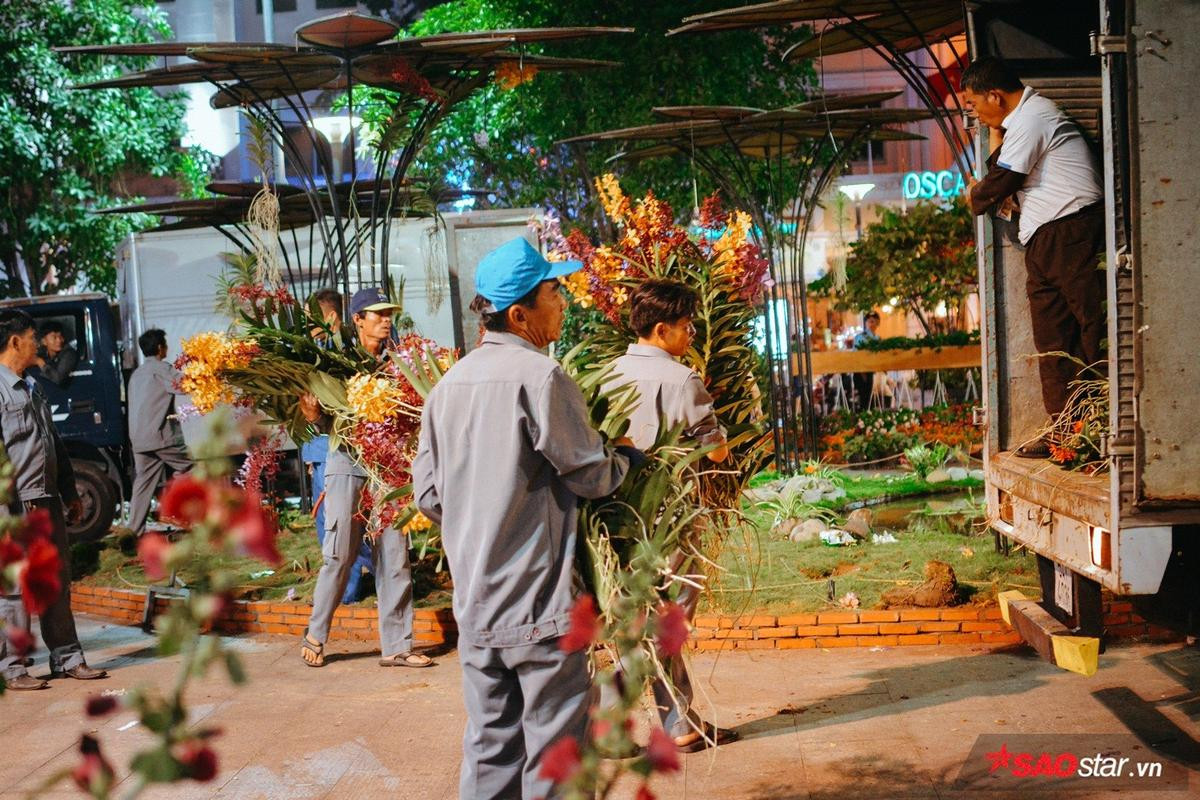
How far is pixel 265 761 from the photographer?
553cm

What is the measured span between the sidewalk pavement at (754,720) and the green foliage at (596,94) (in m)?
11.7

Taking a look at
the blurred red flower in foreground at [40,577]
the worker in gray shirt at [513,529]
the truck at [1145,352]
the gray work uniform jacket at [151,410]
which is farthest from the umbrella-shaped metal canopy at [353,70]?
the blurred red flower in foreground at [40,577]

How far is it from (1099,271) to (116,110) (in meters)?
17.8

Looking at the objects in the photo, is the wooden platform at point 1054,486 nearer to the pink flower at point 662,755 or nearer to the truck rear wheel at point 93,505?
the pink flower at point 662,755

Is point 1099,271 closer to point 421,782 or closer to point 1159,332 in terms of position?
point 1159,332

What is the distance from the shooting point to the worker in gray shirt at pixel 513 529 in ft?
11.5

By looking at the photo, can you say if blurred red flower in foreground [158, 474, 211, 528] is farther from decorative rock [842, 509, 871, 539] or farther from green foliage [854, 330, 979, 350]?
green foliage [854, 330, 979, 350]

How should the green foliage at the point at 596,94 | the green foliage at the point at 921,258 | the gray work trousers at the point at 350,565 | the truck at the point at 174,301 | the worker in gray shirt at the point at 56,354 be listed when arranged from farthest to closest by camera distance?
1. the green foliage at the point at 596,94
2. the green foliage at the point at 921,258
3. the truck at the point at 174,301
4. the worker in gray shirt at the point at 56,354
5. the gray work trousers at the point at 350,565

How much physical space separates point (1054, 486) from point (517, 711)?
218 centimetres

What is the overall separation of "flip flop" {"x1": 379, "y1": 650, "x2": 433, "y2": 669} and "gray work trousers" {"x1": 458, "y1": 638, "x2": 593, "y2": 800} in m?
3.47

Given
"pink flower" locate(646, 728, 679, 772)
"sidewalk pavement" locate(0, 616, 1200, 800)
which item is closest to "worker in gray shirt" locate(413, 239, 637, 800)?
"sidewalk pavement" locate(0, 616, 1200, 800)

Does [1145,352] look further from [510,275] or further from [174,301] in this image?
[174,301]

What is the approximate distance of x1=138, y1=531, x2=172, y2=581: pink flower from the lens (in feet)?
5.00

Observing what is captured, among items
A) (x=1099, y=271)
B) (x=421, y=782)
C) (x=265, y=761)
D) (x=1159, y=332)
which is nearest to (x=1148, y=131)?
(x=1159, y=332)
